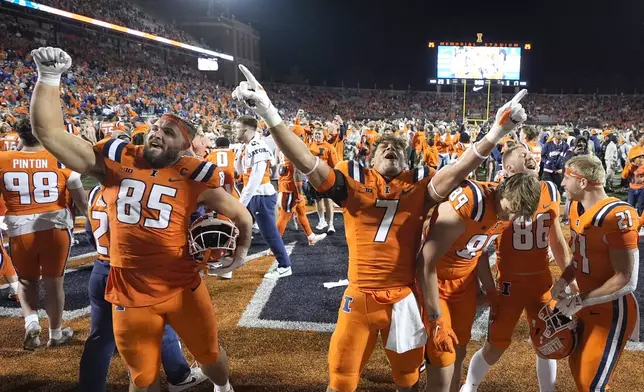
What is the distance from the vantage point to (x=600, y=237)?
283cm

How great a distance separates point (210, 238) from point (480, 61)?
3096 centimetres

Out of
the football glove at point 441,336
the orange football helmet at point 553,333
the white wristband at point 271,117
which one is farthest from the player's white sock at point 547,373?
the white wristband at point 271,117

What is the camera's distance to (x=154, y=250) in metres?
2.76

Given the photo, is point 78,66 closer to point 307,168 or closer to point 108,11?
point 108,11

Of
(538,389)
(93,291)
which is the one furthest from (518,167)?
(93,291)

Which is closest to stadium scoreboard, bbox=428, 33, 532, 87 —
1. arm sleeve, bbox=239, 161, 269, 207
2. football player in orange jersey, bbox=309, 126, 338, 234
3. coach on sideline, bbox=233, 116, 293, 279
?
football player in orange jersey, bbox=309, 126, 338, 234

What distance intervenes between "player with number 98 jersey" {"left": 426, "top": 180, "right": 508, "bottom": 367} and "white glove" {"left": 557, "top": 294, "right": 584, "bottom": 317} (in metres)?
0.51

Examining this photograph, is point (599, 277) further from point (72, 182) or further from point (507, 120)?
point (72, 182)

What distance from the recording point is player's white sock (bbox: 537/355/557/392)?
3.33m

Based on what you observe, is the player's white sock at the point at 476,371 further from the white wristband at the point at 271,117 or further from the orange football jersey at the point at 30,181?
the orange football jersey at the point at 30,181

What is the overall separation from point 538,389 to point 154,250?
2.93 metres

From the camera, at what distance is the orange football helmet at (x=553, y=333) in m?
2.91

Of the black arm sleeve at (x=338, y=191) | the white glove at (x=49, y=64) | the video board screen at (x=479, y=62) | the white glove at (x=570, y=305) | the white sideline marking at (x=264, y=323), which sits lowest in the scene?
the white sideline marking at (x=264, y=323)

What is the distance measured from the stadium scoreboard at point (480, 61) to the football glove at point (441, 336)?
1188 inches
